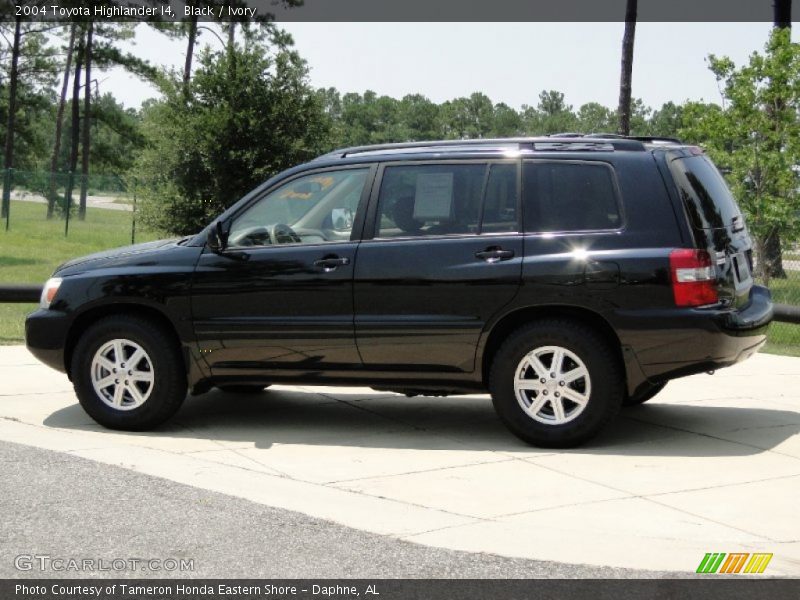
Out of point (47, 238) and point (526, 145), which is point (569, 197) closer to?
point (526, 145)

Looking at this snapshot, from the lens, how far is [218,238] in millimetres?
8422

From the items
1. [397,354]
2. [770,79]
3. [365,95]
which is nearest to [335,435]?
[397,354]

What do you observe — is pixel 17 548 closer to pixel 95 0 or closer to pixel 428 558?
pixel 428 558

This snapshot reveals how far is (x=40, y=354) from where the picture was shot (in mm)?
8719

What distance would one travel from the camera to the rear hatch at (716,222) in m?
7.62

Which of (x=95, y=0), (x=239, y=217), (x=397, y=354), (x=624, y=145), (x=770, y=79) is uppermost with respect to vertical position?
(x=95, y=0)

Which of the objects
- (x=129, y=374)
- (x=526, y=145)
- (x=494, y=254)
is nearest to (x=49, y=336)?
(x=129, y=374)

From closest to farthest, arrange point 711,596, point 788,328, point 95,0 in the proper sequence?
point 711,596 < point 788,328 < point 95,0

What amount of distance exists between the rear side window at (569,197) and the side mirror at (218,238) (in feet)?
6.62

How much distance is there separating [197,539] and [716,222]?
389 centimetres

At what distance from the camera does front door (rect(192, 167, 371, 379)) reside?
813 centimetres

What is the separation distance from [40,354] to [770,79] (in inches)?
580

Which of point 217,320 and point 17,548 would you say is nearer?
point 17,548

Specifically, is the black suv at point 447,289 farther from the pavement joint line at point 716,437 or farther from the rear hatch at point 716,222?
the pavement joint line at point 716,437
